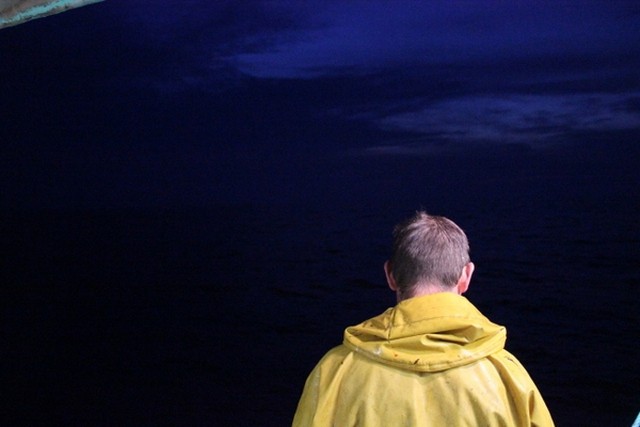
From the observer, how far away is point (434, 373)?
205 centimetres

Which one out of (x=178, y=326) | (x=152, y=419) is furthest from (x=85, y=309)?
(x=152, y=419)

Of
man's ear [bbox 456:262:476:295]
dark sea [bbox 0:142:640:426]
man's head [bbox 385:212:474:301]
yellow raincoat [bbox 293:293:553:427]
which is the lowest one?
dark sea [bbox 0:142:640:426]

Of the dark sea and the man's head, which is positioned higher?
the man's head

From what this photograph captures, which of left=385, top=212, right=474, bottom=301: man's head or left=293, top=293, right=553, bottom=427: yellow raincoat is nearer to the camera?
left=293, top=293, right=553, bottom=427: yellow raincoat

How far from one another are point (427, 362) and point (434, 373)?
7cm

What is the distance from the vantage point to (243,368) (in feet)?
38.7

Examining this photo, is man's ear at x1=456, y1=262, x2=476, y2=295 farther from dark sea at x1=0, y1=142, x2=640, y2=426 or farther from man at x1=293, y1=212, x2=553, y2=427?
dark sea at x1=0, y1=142, x2=640, y2=426

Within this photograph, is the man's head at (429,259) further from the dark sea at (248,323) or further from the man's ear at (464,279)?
the dark sea at (248,323)

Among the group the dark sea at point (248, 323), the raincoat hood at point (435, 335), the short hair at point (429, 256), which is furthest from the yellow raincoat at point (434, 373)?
the dark sea at point (248, 323)

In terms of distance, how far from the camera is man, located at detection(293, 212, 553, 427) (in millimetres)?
2000

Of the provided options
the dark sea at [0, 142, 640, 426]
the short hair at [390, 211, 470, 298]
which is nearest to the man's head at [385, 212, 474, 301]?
the short hair at [390, 211, 470, 298]

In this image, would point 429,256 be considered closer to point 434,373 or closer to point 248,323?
point 434,373

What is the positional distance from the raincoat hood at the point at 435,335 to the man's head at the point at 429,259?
92mm

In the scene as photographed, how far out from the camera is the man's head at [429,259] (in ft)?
6.97
